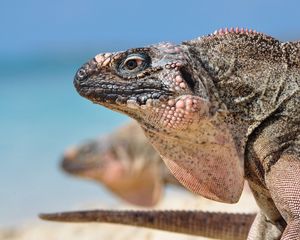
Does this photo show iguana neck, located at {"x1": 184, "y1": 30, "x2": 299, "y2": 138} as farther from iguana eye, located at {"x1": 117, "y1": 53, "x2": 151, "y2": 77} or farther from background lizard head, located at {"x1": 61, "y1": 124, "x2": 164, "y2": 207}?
background lizard head, located at {"x1": 61, "y1": 124, "x2": 164, "y2": 207}

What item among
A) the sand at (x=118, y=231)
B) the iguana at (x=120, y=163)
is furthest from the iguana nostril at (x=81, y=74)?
the iguana at (x=120, y=163)

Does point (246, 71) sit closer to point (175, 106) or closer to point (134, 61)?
point (175, 106)

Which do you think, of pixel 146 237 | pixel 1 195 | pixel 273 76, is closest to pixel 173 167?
pixel 273 76

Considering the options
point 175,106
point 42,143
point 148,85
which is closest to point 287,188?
point 175,106

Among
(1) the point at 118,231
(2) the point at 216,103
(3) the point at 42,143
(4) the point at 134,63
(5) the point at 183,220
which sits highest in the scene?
(4) the point at 134,63

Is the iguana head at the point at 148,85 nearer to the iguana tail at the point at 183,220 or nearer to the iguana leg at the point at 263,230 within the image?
the iguana leg at the point at 263,230

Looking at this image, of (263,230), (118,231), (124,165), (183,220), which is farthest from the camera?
(124,165)
